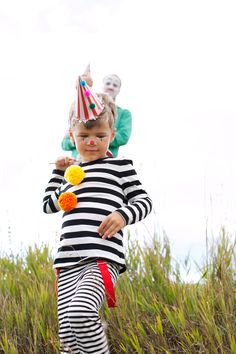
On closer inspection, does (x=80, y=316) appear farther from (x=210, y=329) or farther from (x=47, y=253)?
(x=47, y=253)

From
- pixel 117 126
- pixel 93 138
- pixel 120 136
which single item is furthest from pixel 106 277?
pixel 117 126

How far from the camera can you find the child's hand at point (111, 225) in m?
2.67

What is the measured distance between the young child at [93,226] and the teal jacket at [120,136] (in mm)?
1635

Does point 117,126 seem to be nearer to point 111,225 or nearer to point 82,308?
point 111,225

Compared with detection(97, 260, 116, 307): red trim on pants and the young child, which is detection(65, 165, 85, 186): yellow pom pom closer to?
the young child

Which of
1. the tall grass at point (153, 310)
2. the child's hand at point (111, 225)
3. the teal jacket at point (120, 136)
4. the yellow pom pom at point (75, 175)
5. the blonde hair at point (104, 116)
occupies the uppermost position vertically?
the teal jacket at point (120, 136)

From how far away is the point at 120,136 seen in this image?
4766 millimetres

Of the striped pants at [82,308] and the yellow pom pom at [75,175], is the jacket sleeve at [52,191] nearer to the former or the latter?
the yellow pom pom at [75,175]

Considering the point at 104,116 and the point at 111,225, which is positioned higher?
the point at 104,116

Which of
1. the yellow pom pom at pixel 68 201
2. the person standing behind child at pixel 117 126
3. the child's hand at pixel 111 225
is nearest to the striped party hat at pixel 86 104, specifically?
the yellow pom pom at pixel 68 201

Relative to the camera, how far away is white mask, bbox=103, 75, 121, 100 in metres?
5.16

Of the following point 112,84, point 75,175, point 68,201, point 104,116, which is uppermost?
point 112,84

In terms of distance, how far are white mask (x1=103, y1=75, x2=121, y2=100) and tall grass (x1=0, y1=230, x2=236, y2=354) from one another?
1.48m

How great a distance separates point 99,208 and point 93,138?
34 centimetres
